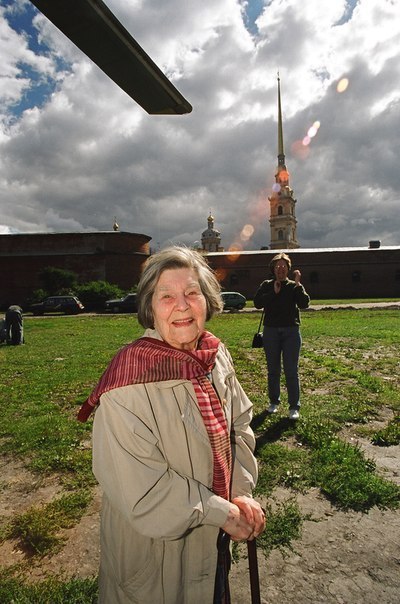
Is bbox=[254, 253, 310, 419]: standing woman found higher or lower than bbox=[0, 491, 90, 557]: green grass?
higher

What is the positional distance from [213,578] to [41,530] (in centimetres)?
175

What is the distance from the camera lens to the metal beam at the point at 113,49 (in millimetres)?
806

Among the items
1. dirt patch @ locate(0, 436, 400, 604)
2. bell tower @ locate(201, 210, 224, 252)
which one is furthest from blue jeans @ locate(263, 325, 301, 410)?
bell tower @ locate(201, 210, 224, 252)

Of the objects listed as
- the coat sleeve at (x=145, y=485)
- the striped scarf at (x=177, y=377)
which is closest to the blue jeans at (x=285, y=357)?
the striped scarf at (x=177, y=377)

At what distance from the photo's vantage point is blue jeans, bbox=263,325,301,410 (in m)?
4.64

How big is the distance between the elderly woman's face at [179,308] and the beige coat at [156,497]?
0.88 feet

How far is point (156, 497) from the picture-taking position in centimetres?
125

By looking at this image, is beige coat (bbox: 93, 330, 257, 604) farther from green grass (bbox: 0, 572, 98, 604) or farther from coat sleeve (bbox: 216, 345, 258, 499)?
green grass (bbox: 0, 572, 98, 604)

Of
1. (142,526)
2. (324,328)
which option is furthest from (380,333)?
(142,526)

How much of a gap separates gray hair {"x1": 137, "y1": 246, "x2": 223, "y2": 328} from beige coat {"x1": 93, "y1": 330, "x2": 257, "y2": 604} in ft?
1.61

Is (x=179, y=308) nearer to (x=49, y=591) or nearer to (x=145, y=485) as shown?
(x=145, y=485)

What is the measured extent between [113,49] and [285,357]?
14.0 ft

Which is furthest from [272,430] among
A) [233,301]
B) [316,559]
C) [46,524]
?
[233,301]

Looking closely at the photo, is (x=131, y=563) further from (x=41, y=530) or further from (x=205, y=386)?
(x=41, y=530)
